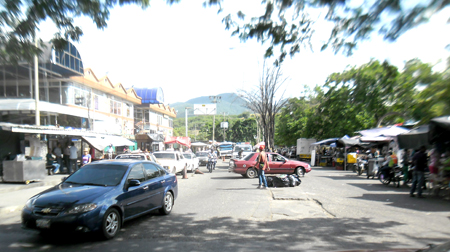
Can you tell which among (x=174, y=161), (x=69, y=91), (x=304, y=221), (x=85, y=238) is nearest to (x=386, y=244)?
(x=304, y=221)

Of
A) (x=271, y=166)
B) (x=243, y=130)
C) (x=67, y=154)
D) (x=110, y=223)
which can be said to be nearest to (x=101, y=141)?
(x=67, y=154)

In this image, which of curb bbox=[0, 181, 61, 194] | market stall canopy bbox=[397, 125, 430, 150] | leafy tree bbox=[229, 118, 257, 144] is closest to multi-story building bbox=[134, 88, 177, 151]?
curb bbox=[0, 181, 61, 194]

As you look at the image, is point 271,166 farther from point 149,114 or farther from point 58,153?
point 149,114

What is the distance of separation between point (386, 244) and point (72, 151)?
17.4 metres

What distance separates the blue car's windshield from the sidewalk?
3.11 metres

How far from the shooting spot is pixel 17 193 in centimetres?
1214

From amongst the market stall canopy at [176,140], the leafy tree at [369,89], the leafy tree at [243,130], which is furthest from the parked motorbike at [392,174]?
the leafy tree at [243,130]

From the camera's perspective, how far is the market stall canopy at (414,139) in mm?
10759

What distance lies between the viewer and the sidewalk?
9.30 meters

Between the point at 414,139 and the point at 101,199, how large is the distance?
10310 millimetres

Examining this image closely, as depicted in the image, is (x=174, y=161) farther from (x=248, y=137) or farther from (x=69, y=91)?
(x=248, y=137)

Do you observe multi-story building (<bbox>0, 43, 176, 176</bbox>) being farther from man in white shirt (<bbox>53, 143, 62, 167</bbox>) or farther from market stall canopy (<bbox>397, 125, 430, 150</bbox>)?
market stall canopy (<bbox>397, 125, 430, 150</bbox>)

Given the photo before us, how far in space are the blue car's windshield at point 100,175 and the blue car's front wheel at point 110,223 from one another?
69cm

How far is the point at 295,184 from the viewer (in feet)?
47.8
